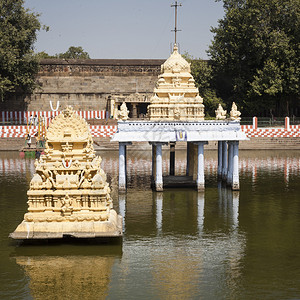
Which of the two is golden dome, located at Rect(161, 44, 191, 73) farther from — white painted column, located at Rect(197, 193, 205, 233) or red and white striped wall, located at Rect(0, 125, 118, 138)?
red and white striped wall, located at Rect(0, 125, 118, 138)

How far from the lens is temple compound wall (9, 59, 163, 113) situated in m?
60.1

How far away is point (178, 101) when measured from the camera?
27312 mm

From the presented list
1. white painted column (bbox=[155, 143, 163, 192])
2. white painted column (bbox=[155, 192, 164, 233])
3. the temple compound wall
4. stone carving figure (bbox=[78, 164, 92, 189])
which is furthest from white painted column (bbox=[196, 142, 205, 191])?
the temple compound wall

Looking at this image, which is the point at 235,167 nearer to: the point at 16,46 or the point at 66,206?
the point at 66,206

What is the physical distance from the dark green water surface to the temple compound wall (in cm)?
3384

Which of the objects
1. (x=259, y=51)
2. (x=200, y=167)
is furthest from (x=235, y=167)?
(x=259, y=51)

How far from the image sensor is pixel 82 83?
197 ft

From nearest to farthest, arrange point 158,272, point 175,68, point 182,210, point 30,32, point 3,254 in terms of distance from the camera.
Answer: point 158,272 < point 3,254 < point 182,210 < point 175,68 < point 30,32

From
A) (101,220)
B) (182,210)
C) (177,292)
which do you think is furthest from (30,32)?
(177,292)

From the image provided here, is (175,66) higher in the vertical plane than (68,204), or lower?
higher

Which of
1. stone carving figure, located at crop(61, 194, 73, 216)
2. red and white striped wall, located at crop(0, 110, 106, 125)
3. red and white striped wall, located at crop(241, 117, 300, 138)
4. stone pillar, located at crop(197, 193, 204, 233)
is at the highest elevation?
red and white striped wall, located at crop(0, 110, 106, 125)

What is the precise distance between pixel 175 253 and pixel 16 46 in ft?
135

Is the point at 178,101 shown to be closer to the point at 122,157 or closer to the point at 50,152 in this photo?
the point at 122,157

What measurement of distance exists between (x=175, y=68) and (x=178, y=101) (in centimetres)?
200
